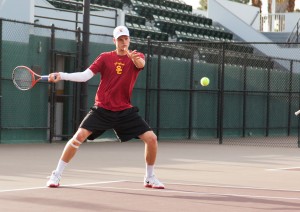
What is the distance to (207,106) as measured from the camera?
82.9ft

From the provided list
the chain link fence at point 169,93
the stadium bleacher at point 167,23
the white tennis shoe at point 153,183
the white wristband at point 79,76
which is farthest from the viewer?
the stadium bleacher at point 167,23

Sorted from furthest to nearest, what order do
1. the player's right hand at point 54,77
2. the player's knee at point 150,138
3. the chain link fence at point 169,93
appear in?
the chain link fence at point 169,93 → the player's knee at point 150,138 → the player's right hand at point 54,77

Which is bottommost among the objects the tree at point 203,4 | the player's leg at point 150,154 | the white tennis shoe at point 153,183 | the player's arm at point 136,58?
the white tennis shoe at point 153,183

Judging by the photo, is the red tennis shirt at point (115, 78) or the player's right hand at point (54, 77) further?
the red tennis shirt at point (115, 78)

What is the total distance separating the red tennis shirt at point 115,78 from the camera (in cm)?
1004

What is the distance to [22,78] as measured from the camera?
10.3 metres

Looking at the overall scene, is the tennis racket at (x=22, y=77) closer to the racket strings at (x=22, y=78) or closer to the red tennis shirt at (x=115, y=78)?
the racket strings at (x=22, y=78)

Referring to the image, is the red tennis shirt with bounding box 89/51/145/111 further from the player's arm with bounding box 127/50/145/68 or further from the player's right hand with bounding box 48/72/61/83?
the player's right hand with bounding box 48/72/61/83

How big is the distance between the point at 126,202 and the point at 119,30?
85.4 inches

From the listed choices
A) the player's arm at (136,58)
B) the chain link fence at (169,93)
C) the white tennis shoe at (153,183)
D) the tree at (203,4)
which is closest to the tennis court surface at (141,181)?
the white tennis shoe at (153,183)

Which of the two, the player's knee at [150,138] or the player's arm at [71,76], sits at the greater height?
the player's arm at [71,76]

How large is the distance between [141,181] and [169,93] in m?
12.6

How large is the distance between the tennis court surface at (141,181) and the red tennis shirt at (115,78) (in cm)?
108

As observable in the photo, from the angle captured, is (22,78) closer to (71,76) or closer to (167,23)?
(71,76)
